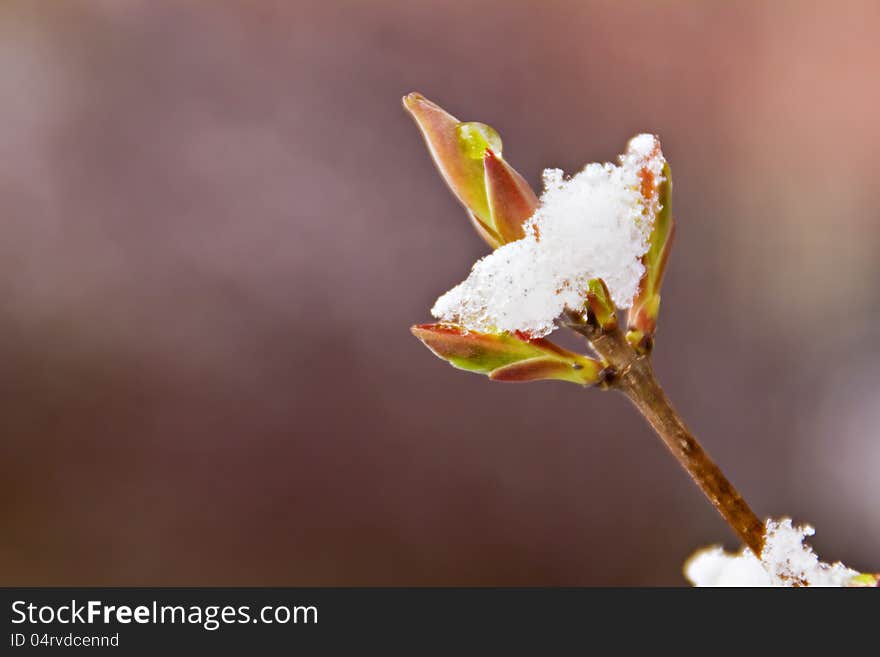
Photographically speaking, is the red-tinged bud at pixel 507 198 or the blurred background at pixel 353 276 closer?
the red-tinged bud at pixel 507 198

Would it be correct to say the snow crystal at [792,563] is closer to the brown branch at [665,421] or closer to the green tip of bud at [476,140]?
the brown branch at [665,421]

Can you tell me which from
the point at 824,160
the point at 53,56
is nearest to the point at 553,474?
the point at 824,160

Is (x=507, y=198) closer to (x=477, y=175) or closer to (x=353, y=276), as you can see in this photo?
(x=477, y=175)

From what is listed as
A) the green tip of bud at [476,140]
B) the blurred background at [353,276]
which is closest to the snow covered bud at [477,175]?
the green tip of bud at [476,140]

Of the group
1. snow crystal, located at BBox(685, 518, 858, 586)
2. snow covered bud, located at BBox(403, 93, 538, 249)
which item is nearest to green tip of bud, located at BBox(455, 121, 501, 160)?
snow covered bud, located at BBox(403, 93, 538, 249)

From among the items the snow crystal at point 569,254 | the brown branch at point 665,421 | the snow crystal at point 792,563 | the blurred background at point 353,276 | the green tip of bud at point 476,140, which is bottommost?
the snow crystal at point 792,563

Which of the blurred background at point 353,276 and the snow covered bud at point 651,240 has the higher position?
the blurred background at point 353,276

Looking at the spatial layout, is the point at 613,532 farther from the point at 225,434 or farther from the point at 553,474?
the point at 225,434

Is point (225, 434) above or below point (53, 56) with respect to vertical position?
below

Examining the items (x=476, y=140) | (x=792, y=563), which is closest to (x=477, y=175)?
(x=476, y=140)
